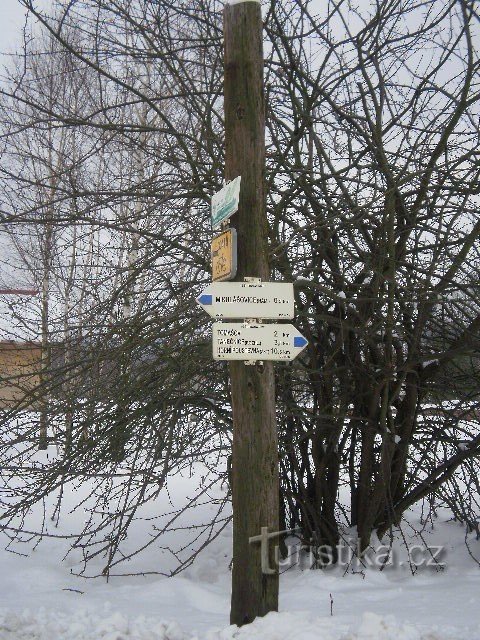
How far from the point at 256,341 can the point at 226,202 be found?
86cm

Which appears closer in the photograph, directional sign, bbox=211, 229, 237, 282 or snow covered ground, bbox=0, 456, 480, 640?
snow covered ground, bbox=0, 456, 480, 640

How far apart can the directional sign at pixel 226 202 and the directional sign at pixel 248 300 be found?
44 centimetres

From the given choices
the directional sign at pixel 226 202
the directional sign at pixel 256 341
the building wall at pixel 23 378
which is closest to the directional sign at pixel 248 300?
the directional sign at pixel 256 341

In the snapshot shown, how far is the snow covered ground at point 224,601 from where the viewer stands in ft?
13.0

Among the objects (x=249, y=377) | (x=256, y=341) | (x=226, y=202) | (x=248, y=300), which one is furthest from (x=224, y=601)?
(x=226, y=202)

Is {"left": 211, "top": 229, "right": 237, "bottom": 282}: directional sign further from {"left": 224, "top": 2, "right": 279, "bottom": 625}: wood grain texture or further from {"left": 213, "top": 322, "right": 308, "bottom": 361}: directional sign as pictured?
{"left": 213, "top": 322, "right": 308, "bottom": 361}: directional sign

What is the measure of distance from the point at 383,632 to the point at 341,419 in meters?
2.57

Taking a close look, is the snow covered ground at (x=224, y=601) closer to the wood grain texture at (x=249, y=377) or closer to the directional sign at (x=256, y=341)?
the wood grain texture at (x=249, y=377)

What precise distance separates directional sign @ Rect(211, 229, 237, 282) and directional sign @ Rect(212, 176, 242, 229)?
10 cm

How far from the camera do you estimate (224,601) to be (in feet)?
19.0

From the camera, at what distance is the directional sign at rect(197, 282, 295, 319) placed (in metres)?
4.02

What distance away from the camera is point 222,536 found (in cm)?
810

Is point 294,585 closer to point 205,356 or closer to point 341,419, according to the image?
point 341,419

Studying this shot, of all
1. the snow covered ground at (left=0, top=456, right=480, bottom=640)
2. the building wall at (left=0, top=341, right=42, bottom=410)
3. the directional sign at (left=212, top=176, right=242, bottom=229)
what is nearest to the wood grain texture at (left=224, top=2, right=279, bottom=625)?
the directional sign at (left=212, top=176, right=242, bottom=229)
